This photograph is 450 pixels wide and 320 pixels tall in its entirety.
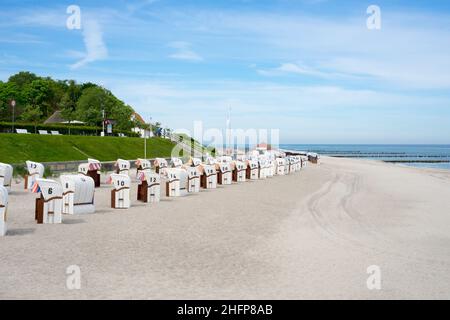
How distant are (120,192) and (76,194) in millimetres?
2251

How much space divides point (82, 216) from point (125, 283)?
842 centimetres

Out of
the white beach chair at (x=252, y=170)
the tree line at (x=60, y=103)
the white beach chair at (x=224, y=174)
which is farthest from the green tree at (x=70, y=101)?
the white beach chair at (x=224, y=174)

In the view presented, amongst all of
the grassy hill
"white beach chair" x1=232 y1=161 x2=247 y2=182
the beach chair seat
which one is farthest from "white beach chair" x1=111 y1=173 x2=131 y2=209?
the beach chair seat

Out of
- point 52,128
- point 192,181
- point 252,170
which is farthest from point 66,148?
point 192,181

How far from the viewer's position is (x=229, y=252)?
1177 cm

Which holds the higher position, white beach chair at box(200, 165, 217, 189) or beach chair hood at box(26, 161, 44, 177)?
beach chair hood at box(26, 161, 44, 177)

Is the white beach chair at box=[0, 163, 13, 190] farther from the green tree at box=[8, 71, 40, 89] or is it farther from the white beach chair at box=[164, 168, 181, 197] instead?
the green tree at box=[8, 71, 40, 89]

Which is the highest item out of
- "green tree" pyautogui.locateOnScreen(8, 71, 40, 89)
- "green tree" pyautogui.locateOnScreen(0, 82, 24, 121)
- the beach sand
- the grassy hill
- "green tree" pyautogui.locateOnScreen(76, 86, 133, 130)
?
"green tree" pyautogui.locateOnScreen(8, 71, 40, 89)

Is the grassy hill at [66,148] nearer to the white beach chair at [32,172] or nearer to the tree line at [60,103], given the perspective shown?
the white beach chair at [32,172]

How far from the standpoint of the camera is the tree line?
9031 centimetres

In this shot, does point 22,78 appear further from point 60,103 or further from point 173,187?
point 173,187

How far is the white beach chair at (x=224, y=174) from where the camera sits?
3219 cm

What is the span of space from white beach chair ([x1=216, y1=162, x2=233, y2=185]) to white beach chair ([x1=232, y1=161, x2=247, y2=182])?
6.16 feet

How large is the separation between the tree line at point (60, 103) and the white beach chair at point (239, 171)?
174 feet
